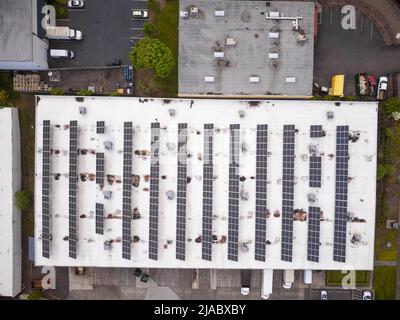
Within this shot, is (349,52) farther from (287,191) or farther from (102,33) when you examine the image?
(102,33)

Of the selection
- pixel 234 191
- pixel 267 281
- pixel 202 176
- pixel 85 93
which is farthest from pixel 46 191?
pixel 267 281

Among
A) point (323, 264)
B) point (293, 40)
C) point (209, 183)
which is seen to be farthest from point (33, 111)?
point (323, 264)

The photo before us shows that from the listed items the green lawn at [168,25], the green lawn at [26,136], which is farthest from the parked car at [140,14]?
the green lawn at [26,136]

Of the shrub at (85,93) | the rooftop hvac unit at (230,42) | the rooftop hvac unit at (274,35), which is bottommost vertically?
the shrub at (85,93)

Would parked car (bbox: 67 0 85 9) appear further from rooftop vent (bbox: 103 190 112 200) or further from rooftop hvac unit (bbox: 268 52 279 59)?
rooftop hvac unit (bbox: 268 52 279 59)

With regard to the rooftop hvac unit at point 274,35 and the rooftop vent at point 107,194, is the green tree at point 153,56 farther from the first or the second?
the rooftop vent at point 107,194

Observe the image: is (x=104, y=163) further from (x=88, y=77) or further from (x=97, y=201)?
(x=88, y=77)
